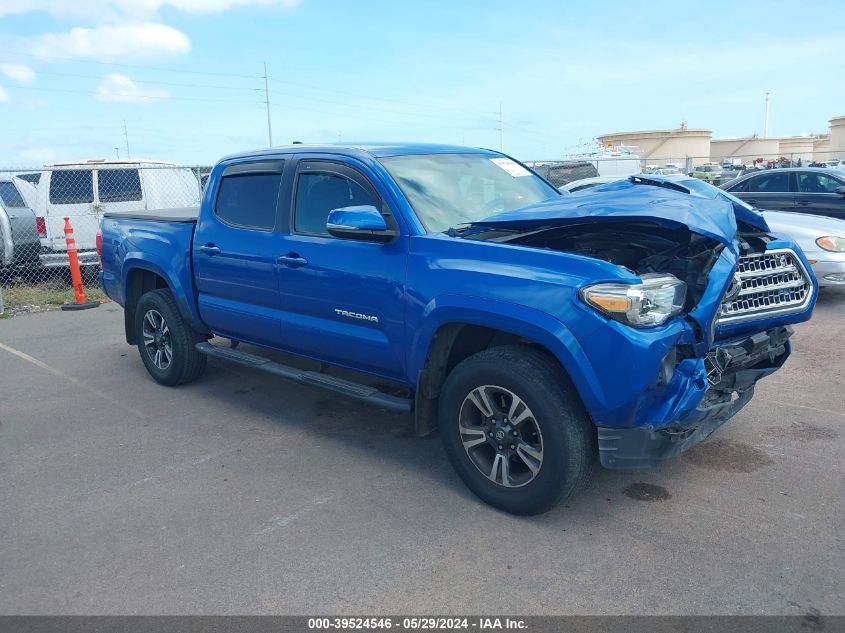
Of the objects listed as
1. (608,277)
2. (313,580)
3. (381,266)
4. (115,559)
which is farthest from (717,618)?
(115,559)

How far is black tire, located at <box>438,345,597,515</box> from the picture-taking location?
3.53 m

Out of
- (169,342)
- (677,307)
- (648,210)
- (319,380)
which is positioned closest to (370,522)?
(319,380)

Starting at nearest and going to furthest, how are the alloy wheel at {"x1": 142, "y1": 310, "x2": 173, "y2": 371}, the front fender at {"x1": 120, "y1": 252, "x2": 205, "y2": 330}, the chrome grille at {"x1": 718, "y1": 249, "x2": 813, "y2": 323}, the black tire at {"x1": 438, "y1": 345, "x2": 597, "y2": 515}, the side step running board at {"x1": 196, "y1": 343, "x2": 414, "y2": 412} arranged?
the black tire at {"x1": 438, "y1": 345, "x2": 597, "y2": 515}
the chrome grille at {"x1": 718, "y1": 249, "x2": 813, "y2": 323}
the side step running board at {"x1": 196, "y1": 343, "x2": 414, "y2": 412}
the front fender at {"x1": 120, "y1": 252, "x2": 205, "y2": 330}
the alloy wheel at {"x1": 142, "y1": 310, "x2": 173, "y2": 371}

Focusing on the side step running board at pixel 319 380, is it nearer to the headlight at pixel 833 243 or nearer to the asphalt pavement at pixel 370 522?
the asphalt pavement at pixel 370 522

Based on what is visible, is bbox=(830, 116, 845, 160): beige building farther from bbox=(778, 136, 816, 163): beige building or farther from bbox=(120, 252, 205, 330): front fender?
bbox=(120, 252, 205, 330): front fender

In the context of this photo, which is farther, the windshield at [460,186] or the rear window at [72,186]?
the rear window at [72,186]

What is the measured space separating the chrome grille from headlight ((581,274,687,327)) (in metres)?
0.53

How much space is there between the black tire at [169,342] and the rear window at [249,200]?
1.07 metres

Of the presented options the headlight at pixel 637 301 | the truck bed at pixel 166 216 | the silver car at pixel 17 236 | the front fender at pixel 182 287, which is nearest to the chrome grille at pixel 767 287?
the headlight at pixel 637 301

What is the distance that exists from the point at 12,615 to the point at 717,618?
2972mm

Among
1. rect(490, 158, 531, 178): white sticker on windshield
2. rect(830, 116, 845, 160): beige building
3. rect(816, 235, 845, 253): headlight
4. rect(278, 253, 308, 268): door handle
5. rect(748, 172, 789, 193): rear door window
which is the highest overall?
rect(830, 116, 845, 160): beige building

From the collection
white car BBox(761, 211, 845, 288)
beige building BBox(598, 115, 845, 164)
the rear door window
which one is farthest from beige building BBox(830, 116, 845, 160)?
white car BBox(761, 211, 845, 288)

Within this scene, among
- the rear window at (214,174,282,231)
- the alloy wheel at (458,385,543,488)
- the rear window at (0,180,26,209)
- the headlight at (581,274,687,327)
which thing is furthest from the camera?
the rear window at (0,180,26,209)

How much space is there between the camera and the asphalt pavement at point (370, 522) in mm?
3150
